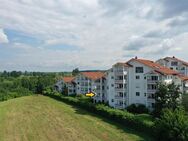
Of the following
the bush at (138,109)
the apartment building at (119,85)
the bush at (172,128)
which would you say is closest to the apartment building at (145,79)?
the apartment building at (119,85)

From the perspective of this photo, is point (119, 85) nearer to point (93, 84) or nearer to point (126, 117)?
point (93, 84)

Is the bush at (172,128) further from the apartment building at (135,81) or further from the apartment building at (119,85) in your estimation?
the apartment building at (119,85)

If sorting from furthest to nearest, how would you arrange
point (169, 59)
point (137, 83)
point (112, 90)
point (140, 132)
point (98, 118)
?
point (169, 59), point (112, 90), point (137, 83), point (98, 118), point (140, 132)

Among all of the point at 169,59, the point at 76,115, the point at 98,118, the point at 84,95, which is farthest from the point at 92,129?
the point at 169,59

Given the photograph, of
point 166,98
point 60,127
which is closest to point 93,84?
point 166,98

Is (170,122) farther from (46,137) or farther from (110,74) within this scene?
(110,74)

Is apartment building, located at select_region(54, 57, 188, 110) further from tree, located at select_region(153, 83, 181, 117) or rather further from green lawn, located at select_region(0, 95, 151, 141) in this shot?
green lawn, located at select_region(0, 95, 151, 141)
